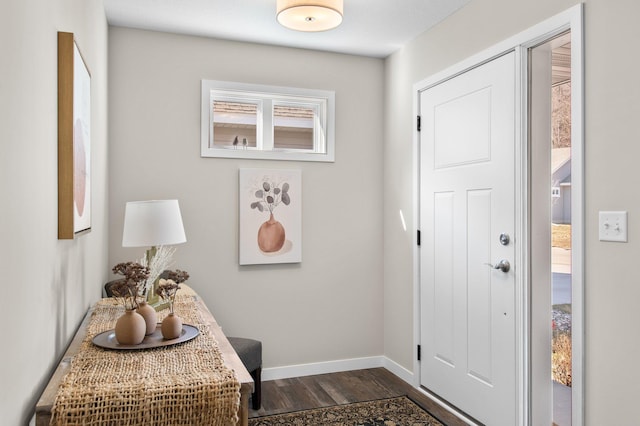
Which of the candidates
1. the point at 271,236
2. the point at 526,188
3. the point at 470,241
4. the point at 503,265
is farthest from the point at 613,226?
the point at 271,236

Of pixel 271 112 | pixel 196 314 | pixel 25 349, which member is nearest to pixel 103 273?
pixel 196 314

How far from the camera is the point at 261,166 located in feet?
12.2

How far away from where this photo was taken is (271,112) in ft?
12.5

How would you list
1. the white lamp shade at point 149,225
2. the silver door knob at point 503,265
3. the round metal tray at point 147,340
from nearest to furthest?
1. the round metal tray at point 147,340
2. the white lamp shade at point 149,225
3. the silver door knob at point 503,265

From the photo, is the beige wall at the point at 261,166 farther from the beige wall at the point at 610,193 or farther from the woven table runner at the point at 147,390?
the woven table runner at the point at 147,390

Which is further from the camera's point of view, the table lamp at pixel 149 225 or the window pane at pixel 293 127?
the window pane at pixel 293 127

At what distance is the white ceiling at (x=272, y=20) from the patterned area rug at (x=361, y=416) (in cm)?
253

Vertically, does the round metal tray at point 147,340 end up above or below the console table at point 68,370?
above

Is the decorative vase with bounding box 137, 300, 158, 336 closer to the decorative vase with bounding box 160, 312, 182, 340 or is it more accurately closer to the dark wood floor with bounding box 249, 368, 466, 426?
the decorative vase with bounding box 160, 312, 182, 340

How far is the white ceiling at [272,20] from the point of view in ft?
9.94

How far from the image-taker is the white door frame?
2186 mm

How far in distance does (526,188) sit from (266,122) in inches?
79.7

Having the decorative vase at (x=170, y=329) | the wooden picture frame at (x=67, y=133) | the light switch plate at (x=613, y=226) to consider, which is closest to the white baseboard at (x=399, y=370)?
the light switch plate at (x=613, y=226)

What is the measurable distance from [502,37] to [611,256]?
4.38 ft
